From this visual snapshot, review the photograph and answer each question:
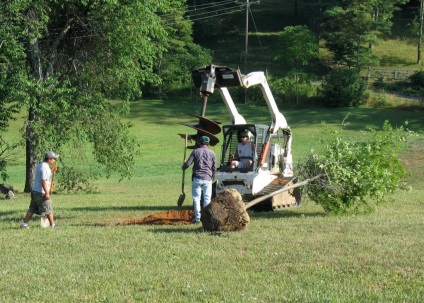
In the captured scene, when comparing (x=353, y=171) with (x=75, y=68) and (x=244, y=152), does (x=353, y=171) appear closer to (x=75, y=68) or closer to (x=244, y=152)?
(x=244, y=152)

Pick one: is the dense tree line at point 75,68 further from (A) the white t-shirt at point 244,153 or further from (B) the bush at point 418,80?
(B) the bush at point 418,80

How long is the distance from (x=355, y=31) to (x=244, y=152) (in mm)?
52843

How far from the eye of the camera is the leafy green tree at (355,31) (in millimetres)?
69125

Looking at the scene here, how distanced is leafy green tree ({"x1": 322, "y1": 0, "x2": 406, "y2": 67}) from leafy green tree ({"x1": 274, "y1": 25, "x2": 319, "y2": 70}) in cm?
222

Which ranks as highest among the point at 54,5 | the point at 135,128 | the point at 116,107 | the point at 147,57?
the point at 54,5

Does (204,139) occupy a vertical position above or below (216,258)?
above

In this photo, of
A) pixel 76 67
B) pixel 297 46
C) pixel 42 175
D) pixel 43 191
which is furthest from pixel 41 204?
pixel 297 46

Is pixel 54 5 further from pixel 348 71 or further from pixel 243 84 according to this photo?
pixel 348 71

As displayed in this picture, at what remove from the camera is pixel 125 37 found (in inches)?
1080

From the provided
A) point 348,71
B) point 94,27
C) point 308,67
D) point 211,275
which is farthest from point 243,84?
point 308,67

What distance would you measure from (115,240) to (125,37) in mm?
14615

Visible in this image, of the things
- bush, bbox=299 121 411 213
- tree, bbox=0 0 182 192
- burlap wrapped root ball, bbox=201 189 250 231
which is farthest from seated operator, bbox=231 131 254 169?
tree, bbox=0 0 182 192

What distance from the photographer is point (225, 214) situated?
48.4ft

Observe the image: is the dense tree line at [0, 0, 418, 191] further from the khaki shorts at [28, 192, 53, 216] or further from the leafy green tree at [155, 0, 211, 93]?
the leafy green tree at [155, 0, 211, 93]
